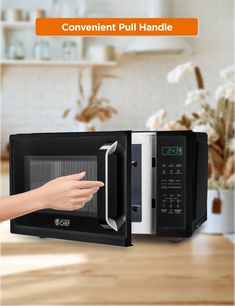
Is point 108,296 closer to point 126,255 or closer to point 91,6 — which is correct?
point 126,255

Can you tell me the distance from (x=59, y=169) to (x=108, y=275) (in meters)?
0.13

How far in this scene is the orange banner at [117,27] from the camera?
1.76 feet

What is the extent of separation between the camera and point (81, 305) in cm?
52

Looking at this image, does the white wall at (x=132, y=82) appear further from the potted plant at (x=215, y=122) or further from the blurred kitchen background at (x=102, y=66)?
the potted plant at (x=215, y=122)

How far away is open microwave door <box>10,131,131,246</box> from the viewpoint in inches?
17.1

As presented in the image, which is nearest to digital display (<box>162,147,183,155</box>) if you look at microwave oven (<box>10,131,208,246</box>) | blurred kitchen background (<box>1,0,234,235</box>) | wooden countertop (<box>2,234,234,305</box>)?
microwave oven (<box>10,131,208,246</box>)

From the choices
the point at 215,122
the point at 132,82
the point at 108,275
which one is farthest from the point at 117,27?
the point at 132,82

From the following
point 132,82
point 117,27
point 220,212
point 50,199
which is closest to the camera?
point 50,199

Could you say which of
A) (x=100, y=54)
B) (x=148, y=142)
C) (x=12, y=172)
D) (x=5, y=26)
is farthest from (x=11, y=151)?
(x=100, y=54)

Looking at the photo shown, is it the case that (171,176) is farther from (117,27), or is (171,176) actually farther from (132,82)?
(132,82)

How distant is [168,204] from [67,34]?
0.64 feet

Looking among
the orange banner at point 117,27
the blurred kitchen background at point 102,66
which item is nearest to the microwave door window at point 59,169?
the orange banner at point 117,27

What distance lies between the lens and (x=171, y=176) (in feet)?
1.51

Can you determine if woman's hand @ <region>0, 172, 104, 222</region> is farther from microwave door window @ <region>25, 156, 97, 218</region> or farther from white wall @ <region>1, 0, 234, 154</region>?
white wall @ <region>1, 0, 234, 154</region>
